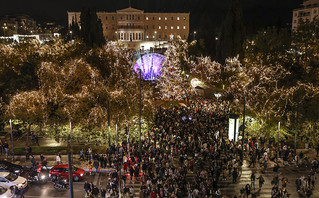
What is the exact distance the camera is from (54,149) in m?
24.5

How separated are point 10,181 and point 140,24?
90.8m

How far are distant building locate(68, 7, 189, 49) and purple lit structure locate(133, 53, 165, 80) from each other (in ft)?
193

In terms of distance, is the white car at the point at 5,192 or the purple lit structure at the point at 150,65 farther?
the purple lit structure at the point at 150,65

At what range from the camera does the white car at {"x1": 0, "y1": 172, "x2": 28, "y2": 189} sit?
57.0ft

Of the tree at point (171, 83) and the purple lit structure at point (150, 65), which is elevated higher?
the purple lit structure at point (150, 65)

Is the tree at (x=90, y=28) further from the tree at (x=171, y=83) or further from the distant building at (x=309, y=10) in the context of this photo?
the distant building at (x=309, y=10)

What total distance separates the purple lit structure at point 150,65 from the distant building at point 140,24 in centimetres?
5892

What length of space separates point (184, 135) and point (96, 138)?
8445 mm

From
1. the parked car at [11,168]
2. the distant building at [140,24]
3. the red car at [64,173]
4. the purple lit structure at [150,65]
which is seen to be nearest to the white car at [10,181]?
the parked car at [11,168]

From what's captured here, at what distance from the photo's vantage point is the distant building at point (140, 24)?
327 ft

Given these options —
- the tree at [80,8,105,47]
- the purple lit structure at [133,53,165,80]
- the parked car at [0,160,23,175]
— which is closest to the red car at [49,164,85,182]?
the parked car at [0,160,23,175]

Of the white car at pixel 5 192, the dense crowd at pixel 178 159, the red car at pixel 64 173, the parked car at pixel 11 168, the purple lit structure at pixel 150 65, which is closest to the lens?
the dense crowd at pixel 178 159

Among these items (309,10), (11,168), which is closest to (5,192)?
(11,168)

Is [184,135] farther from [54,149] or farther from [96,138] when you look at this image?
[54,149]
